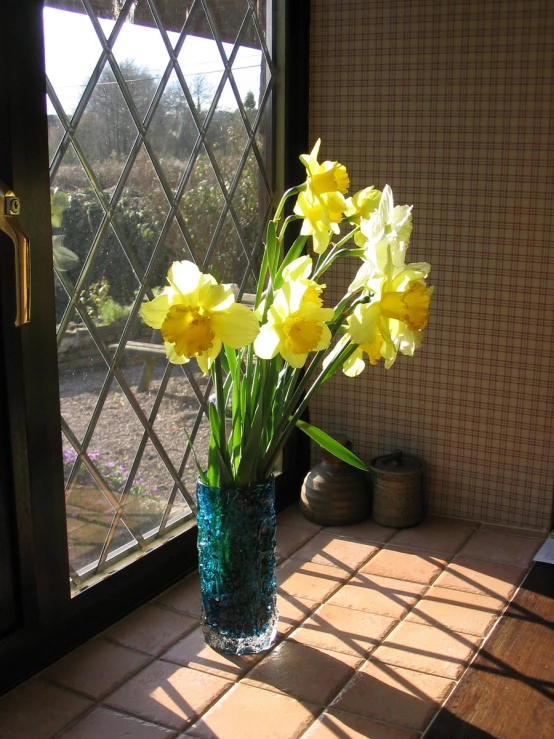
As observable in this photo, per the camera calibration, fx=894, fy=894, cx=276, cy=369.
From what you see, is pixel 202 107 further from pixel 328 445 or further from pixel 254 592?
pixel 254 592

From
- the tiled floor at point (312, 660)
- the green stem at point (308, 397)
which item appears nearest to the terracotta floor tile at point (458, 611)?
the tiled floor at point (312, 660)

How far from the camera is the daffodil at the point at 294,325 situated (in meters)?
1.58

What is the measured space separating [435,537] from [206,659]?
0.89m

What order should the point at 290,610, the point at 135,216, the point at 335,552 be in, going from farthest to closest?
the point at 335,552 → the point at 290,610 → the point at 135,216

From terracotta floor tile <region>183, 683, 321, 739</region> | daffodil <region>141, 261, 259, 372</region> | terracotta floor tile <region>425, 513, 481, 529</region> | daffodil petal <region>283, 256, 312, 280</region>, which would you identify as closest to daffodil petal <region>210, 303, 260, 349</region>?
daffodil <region>141, 261, 259, 372</region>

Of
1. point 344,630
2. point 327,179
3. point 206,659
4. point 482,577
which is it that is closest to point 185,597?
point 206,659

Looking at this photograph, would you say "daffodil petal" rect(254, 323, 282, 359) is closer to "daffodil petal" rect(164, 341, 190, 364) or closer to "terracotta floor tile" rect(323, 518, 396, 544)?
"daffodil petal" rect(164, 341, 190, 364)

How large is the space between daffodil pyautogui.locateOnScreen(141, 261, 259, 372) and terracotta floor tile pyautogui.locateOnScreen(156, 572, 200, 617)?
0.79 meters

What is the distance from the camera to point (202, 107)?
87.5 inches

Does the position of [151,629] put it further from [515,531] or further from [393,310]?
[515,531]

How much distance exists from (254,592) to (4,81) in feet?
3.69

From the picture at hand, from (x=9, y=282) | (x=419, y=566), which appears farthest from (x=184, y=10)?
(x=419, y=566)

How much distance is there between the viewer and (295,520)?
8.80 feet

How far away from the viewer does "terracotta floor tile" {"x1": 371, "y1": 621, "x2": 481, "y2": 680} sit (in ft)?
6.20
